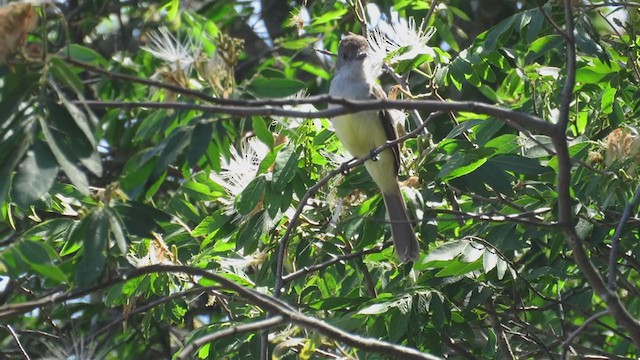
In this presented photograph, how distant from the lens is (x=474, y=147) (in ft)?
14.2

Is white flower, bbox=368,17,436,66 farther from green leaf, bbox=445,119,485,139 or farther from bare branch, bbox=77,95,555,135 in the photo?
bare branch, bbox=77,95,555,135

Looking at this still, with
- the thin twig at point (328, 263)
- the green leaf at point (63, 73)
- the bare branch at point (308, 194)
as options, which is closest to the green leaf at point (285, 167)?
the bare branch at point (308, 194)

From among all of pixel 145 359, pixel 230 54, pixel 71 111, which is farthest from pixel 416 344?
pixel 145 359

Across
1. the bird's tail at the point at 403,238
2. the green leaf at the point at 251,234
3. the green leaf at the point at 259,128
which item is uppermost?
the green leaf at the point at 259,128

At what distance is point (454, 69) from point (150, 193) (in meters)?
1.96

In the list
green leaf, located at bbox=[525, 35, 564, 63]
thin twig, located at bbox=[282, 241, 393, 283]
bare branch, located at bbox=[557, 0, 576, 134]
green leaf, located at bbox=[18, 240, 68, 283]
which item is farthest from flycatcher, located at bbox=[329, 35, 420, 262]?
Answer: green leaf, located at bbox=[18, 240, 68, 283]

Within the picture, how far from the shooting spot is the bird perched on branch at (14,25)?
2.51m

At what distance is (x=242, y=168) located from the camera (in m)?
4.64

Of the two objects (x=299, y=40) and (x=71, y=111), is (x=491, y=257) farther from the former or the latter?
(x=299, y=40)

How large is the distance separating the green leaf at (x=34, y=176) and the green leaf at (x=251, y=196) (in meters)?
1.81

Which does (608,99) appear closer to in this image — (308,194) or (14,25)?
(308,194)

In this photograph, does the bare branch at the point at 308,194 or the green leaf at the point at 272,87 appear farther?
the bare branch at the point at 308,194

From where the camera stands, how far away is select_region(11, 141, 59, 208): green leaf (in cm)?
248

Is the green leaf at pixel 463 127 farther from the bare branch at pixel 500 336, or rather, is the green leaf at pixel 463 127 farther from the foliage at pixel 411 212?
the bare branch at pixel 500 336
